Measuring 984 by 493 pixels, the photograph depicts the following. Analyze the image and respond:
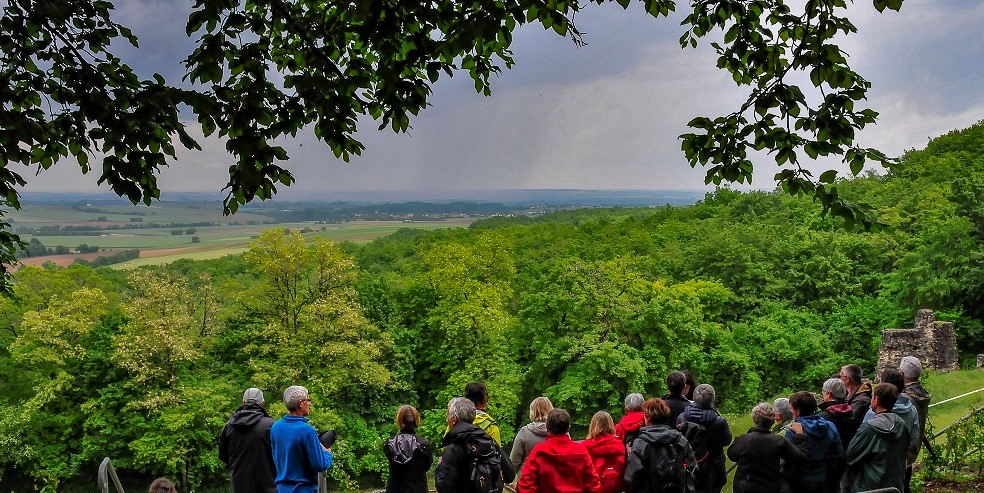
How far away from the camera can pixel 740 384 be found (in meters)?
30.9

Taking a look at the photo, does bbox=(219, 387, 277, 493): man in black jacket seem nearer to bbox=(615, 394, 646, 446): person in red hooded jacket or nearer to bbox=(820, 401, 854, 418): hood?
bbox=(615, 394, 646, 446): person in red hooded jacket

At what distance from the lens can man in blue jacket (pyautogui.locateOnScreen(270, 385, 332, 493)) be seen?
19.1 ft

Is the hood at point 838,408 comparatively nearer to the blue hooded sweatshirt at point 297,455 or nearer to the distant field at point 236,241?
the blue hooded sweatshirt at point 297,455

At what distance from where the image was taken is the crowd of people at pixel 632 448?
5.39 m

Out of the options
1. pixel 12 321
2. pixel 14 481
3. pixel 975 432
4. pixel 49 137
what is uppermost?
pixel 49 137

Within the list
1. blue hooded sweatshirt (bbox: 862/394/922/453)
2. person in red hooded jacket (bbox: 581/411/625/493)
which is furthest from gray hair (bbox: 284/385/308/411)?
blue hooded sweatshirt (bbox: 862/394/922/453)

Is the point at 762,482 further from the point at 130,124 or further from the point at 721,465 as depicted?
the point at 130,124

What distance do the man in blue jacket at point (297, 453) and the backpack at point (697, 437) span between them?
2.72 meters

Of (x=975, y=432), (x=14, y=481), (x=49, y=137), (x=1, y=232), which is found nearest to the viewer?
(x=49, y=137)

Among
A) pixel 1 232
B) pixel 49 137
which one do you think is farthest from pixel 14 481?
pixel 49 137

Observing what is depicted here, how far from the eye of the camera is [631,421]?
6129 mm

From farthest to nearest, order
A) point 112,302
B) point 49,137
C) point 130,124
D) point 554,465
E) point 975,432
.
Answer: point 112,302, point 975,432, point 554,465, point 49,137, point 130,124

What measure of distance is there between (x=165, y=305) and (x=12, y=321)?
26.7 feet

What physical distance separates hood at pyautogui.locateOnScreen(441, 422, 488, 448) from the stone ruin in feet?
72.4
